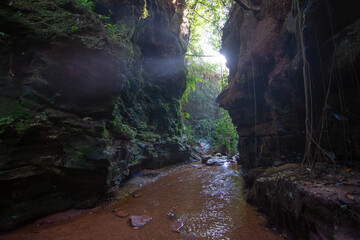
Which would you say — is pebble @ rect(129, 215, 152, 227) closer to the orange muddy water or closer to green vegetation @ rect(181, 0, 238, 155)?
the orange muddy water

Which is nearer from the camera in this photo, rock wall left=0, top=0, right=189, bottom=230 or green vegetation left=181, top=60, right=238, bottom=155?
rock wall left=0, top=0, right=189, bottom=230

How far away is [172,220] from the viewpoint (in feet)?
13.4

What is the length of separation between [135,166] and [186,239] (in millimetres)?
5040

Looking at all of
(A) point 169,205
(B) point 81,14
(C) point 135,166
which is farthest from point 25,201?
(B) point 81,14

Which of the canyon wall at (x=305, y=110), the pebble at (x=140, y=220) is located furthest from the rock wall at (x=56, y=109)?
the canyon wall at (x=305, y=110)

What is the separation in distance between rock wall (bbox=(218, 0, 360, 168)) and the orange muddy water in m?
2.04

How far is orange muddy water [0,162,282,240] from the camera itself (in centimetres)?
338

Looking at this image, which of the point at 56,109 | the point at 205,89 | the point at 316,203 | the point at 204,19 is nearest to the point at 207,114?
the point at 205,89

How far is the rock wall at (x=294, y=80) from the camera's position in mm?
3672

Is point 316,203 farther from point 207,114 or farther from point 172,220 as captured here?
point 207,114

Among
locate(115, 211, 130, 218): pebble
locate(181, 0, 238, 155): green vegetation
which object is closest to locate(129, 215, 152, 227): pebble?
locate(115, 211, 130, 218): pebble

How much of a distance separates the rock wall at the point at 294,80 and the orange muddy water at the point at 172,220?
6.70 ft

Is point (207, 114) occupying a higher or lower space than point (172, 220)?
higher

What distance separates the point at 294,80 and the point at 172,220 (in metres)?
5.06
